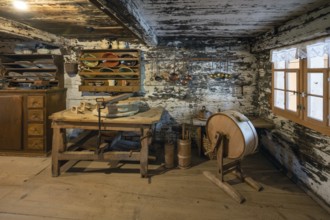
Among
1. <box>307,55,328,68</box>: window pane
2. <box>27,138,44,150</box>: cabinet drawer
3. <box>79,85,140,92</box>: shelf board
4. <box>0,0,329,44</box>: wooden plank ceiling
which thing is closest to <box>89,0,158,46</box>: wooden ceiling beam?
<box>0,0,329,44</box>: wooden plank ceiling

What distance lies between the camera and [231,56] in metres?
4.45

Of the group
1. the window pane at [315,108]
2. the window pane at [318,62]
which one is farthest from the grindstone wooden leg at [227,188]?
the window pane at [318,62]

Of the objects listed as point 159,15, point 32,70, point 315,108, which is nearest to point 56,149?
point 32,70

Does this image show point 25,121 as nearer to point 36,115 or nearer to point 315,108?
point 36,115

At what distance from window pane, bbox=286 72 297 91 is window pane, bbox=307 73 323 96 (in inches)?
13.6

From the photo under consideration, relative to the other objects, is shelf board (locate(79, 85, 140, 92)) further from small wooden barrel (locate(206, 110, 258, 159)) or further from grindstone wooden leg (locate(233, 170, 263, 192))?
grindstone wooden leg (locate(233, 170, 263, 192))

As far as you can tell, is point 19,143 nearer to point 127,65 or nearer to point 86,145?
point 86,145

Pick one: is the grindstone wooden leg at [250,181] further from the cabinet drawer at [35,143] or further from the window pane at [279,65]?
the cabinet drawer at [35,143]

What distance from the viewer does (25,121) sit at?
4.03 meters

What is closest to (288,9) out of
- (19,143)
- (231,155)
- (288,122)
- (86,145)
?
(288,122)

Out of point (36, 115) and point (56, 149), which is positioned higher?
point (36, 115)

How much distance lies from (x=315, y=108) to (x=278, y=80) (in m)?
1.05

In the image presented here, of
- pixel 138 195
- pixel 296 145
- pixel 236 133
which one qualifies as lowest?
pixel 138 195

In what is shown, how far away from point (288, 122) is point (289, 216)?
142 centimetres
